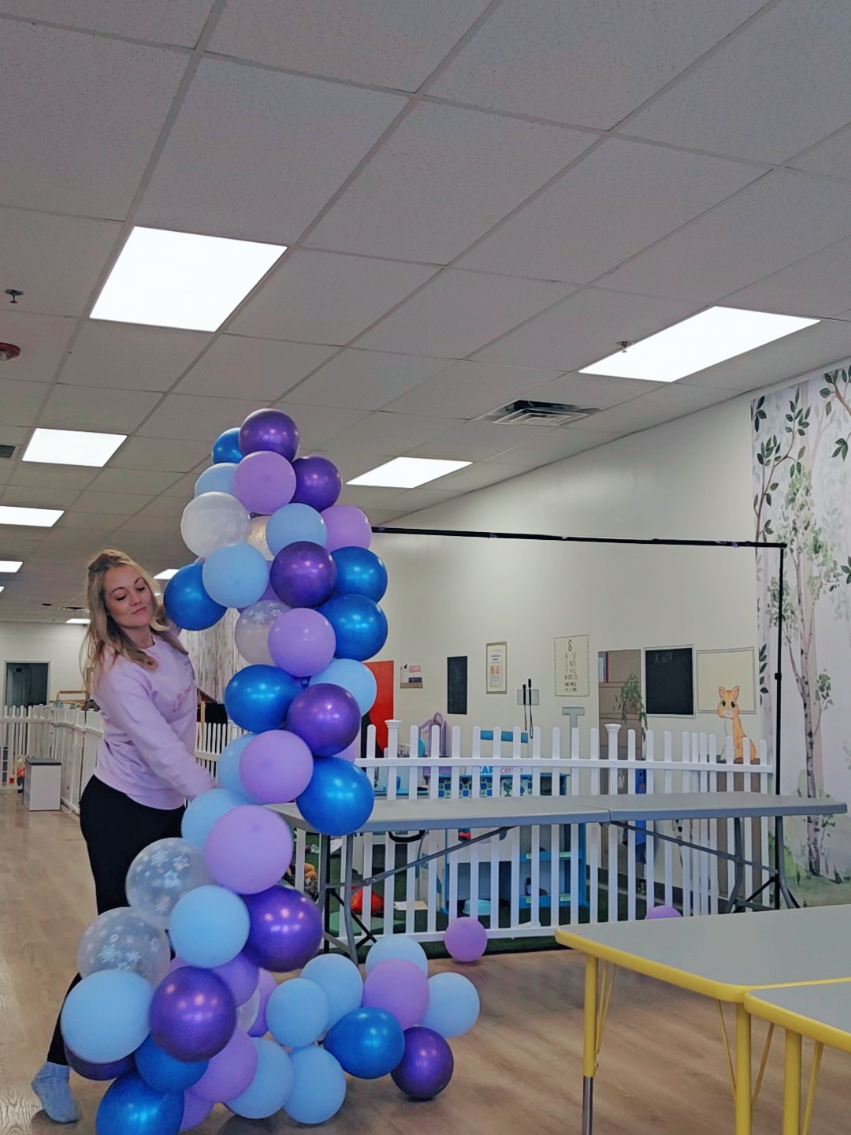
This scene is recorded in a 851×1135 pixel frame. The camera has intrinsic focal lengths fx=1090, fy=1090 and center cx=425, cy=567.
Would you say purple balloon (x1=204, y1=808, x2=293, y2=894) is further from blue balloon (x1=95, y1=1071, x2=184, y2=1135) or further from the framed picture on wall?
the framed picture on wall

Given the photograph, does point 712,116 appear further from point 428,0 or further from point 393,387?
point 393,387

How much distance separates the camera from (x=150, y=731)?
281 cm

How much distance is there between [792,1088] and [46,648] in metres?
23.9

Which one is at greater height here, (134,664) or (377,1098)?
(134,664)

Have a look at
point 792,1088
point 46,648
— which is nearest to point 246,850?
point 792,1088

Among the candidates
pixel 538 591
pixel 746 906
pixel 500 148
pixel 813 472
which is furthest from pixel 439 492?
pixel 500 148

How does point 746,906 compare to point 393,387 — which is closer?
point 746,906

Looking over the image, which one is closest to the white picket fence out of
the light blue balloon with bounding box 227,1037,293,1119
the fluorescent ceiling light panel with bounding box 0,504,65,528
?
the light blue balloon with bounding box 227,1037,293,1119

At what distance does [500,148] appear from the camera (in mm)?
3363

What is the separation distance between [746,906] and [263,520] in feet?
11.7

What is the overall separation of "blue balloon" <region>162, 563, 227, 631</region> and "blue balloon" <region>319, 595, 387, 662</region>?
1.13ft

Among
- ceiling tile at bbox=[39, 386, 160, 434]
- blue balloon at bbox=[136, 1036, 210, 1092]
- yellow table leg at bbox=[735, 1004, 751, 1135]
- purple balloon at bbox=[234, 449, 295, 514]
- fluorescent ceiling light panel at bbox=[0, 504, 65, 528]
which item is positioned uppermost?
ceiling tile at bbox=[39, 386, 160, 434]

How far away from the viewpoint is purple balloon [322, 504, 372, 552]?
10.3ft

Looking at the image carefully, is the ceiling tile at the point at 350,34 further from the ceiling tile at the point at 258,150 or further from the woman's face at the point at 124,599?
the woman's face at the point at 124,599
